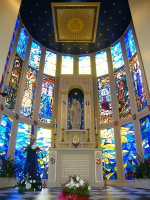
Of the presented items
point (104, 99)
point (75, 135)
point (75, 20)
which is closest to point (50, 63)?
point (75, 20)

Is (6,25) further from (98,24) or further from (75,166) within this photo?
(98,24)

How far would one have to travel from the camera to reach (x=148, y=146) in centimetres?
865

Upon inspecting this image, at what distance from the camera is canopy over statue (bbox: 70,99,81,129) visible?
10.7 meters

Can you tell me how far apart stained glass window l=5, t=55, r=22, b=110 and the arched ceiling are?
8.55 ft

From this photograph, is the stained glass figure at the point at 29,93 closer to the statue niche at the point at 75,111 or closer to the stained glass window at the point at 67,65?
the stained glass window at the point at 67,65

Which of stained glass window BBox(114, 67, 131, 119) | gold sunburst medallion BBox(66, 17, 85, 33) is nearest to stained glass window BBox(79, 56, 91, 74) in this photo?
stained glass window BBox(114, 67, 131, 119)

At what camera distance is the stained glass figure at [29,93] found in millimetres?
10844

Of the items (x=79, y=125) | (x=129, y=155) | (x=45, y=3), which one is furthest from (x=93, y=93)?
(x=45, y=3)

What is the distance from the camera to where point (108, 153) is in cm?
1041

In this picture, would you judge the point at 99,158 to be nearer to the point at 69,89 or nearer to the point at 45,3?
the point at 69,89

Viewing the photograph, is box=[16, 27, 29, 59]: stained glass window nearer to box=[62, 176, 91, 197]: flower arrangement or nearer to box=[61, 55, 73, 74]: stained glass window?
box=[61, 55, 73, 74]: stained glass window

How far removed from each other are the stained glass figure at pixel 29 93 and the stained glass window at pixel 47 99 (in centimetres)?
65

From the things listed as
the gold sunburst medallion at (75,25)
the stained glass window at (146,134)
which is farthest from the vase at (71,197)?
the gold sunburst medallion at (75,25)

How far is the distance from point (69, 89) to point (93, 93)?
165 cm
